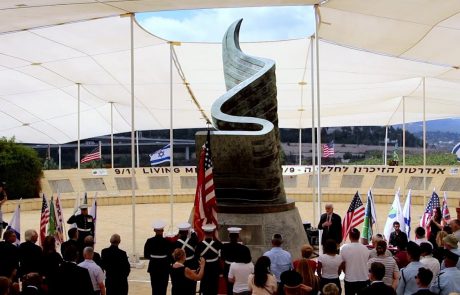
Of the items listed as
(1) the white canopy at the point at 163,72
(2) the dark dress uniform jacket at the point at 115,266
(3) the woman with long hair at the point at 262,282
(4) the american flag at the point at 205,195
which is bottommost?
(2) the dark dress uniform jacket at the point at 115,266

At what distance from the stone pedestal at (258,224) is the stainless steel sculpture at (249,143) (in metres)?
0.30

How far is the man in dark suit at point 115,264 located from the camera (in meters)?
7.29

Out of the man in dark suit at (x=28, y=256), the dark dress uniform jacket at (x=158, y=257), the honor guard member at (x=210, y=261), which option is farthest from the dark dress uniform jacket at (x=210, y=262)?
the man in dark suit at (x=28, y=256)

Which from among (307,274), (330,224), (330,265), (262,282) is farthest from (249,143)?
(262,282)

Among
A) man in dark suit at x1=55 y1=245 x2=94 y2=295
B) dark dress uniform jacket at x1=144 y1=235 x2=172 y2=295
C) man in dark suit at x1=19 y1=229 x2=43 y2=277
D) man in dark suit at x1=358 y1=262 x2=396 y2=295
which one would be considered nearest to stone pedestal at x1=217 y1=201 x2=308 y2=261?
dark dress uniform jacket at x1=144 y1=235 x2=172 y2=295

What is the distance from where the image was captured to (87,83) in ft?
72.5

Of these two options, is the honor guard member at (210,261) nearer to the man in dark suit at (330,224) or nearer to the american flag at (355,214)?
the man in dark suit at (330,224)

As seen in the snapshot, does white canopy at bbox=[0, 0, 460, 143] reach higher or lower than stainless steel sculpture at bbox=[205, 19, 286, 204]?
higher

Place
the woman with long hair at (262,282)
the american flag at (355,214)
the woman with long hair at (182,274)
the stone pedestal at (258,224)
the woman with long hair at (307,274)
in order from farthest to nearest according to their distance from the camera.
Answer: the american flag at (355,214) < the stone pedestal at (258,224) < the woman with long hair at (182,274) < the woman with long hair at (307,274) < the woman with long hair at (262,282)

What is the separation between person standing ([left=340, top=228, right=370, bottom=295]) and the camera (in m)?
6.88

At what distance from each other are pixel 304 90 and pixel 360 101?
337 centimetres

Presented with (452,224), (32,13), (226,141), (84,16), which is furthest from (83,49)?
(452,224)

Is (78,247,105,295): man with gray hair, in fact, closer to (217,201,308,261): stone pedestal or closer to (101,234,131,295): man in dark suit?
(101,234,131,295): man in dark suit

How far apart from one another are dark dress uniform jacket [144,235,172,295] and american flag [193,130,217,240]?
1119mm
